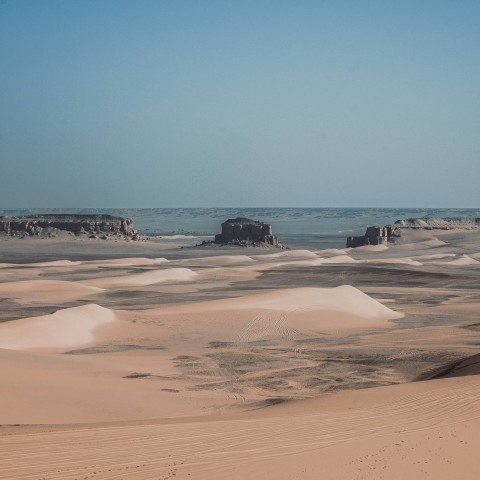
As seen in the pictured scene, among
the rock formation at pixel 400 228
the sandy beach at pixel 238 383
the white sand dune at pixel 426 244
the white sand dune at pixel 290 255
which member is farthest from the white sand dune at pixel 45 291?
the white sand dune at pixel 426 244

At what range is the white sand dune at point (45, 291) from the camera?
3806cm

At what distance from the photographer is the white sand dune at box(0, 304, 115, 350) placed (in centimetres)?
2238

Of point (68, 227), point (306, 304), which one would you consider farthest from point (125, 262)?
point (68, 227)

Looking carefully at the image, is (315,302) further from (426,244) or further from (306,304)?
(426,244)

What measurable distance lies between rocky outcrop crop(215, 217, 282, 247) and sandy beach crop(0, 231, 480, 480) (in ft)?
153

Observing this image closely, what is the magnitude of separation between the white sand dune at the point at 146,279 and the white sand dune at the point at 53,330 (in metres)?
18.8

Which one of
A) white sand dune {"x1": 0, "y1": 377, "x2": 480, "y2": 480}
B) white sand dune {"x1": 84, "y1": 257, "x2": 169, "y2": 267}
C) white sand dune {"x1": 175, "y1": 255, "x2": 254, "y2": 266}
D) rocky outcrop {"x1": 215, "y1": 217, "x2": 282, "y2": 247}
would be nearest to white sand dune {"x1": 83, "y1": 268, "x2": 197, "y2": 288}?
white sand dune {"x1": 84, "y1": 257, "x2": 169, "y2": 267}

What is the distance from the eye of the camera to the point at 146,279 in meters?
48.8

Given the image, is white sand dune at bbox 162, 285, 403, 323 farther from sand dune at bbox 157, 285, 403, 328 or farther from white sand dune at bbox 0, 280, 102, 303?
white sand dune at bbox 0, 280, 102, 303

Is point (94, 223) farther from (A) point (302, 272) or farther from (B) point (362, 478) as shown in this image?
(B) point (362, 478)

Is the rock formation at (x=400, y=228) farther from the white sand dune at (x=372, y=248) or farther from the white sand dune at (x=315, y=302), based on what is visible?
the white sand dune at (x=315, y=302)

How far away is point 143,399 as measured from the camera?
48.0 feet

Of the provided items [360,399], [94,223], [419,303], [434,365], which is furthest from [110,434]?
[94,223]

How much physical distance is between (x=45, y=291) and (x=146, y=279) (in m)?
9.45
